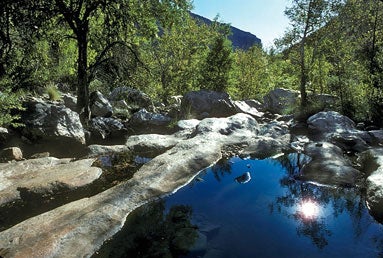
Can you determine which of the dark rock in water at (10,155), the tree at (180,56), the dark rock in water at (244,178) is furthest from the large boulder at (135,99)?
the dark rock in water at (244,178)

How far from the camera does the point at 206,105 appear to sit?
19.9 m

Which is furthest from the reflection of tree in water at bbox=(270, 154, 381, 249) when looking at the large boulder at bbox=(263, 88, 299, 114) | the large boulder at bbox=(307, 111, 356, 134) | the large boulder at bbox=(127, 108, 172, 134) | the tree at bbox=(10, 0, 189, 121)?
the large boulder at bbox=(263, 88, 299, 114)

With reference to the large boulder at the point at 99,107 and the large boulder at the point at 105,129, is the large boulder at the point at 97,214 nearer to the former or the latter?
the large boulder at the point at 105,129

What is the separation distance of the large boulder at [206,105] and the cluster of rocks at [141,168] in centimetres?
46

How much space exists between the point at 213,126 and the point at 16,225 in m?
9.25

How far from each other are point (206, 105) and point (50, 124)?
9839mm

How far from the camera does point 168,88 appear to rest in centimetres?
2834

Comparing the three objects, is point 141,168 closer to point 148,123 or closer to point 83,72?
point 83,72

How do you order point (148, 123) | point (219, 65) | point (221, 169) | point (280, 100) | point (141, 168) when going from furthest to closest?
1. point (219, 65)
2. point (280, 100)
3. point (148, 123)
4. point (221, 169)
5. point (141, 168)

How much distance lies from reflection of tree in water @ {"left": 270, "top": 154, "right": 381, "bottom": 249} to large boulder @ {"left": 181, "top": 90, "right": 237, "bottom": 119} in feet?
33.8

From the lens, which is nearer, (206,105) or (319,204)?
(319,204)

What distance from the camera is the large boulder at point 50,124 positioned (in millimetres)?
12141

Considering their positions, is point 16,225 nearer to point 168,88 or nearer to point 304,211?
point 304,211

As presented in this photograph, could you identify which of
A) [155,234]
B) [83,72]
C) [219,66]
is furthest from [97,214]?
[219,66]
